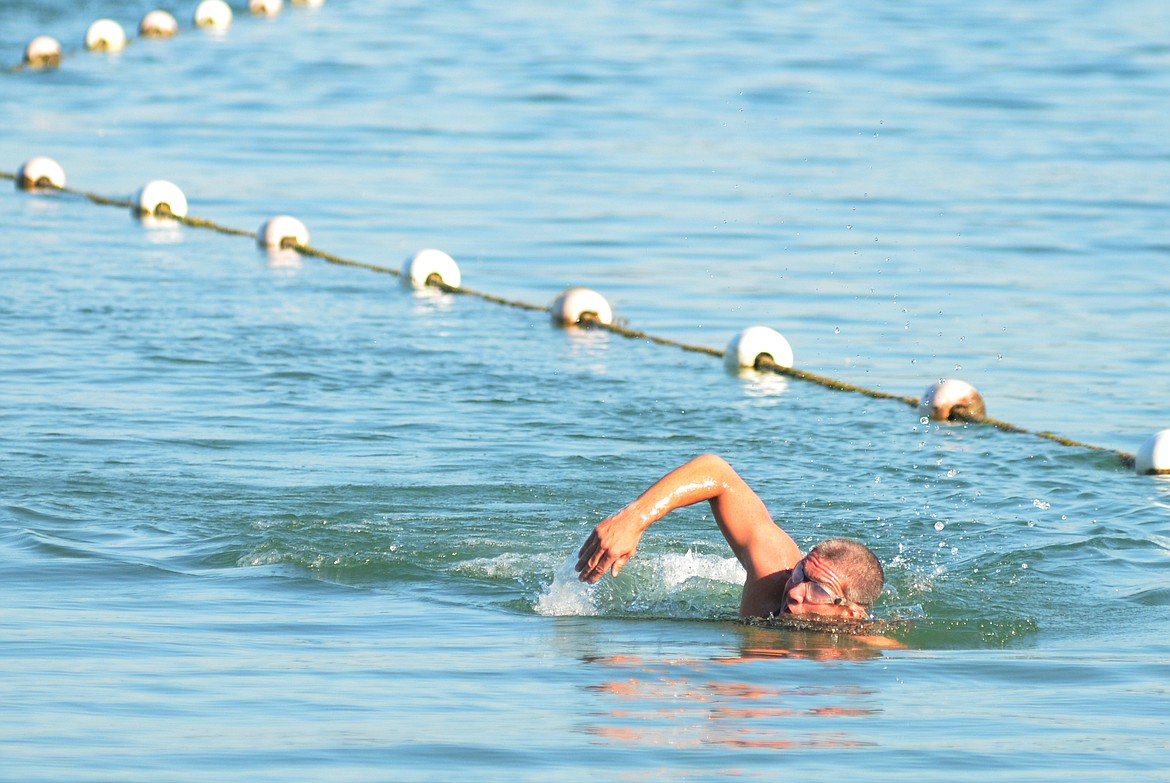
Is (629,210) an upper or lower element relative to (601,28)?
lower

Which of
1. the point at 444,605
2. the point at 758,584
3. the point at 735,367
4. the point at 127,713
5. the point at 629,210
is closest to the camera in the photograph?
the point at 127,713

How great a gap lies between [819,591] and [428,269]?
8.18m

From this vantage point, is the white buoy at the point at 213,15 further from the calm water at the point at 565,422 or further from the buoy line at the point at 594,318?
the buoy line at the point at 594,318

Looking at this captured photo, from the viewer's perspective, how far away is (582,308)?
13484 millimetres

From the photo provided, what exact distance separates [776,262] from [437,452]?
579cm

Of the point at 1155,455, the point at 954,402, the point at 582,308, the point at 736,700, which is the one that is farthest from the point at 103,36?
the point at 736,700

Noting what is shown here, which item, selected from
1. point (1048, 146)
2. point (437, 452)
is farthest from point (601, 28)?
point (437, 452)

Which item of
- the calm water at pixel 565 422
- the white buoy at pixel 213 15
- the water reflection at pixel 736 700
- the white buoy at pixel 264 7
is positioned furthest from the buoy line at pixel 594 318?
the white buoy at pixel 264 7

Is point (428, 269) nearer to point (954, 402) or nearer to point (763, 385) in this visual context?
point (763, 385)

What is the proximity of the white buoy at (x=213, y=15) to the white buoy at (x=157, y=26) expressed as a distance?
0.61 m

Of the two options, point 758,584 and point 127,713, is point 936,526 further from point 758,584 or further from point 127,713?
point 127,713

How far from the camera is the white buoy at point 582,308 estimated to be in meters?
13.5

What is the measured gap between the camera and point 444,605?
300 inches

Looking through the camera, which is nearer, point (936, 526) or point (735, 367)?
point (936, 526)
